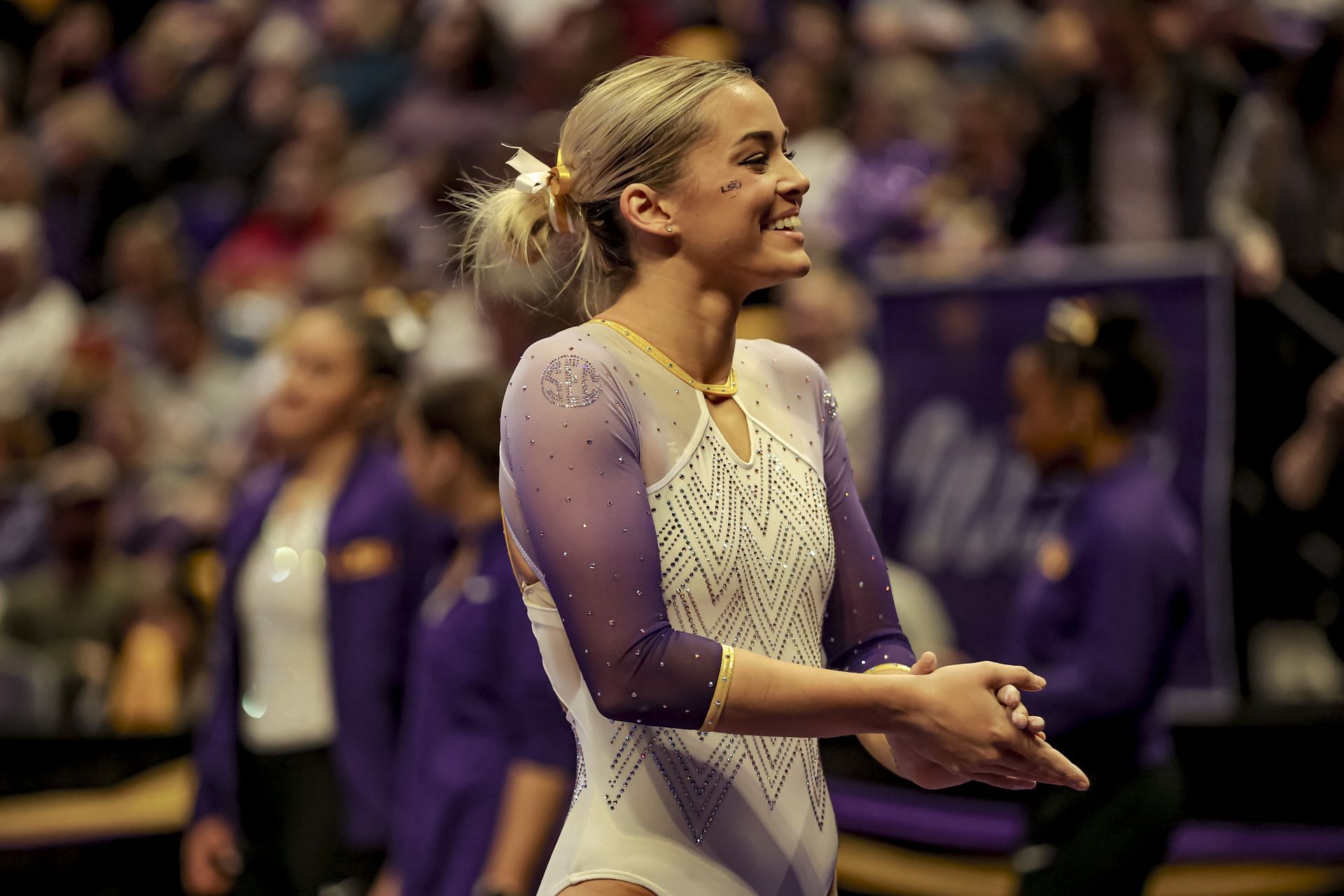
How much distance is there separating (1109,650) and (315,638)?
185 cm

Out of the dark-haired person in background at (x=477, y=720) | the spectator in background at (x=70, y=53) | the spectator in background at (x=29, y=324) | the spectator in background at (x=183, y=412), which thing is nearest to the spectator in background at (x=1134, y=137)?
the dark-haired person in background at (x=477, y=720)

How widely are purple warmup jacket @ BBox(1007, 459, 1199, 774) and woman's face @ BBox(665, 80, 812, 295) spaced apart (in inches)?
67.6

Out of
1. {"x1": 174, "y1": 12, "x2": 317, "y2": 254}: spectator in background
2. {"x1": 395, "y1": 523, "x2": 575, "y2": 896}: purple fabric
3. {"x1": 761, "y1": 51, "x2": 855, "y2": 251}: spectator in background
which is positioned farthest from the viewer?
{"x1": 174, "y1": 12, "x2": 317, "y2": 254}: spectator in background

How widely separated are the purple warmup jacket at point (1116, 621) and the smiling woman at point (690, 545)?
1449 millimetres

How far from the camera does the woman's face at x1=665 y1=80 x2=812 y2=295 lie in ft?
6.30

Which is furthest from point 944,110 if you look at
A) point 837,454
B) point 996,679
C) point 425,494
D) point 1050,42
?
point 996,679

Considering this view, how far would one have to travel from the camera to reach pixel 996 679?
1737mm

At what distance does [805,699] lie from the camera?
1738mm

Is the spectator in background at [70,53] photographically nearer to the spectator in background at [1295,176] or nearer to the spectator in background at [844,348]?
the spectator in background at [844,348]

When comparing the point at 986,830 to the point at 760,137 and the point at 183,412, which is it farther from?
the point at 183,412

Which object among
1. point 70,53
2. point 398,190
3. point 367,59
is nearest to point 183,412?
point 398,190

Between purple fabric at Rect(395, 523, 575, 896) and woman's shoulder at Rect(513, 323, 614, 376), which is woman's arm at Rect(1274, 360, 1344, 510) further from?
woman's shoulder at Rect(513, 323, 614, 376)

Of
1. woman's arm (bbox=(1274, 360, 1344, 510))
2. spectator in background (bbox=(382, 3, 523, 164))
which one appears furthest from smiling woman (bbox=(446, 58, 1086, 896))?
spectator in background (bbox=(382, 3, 523, 164))

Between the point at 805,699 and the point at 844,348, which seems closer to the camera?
the point at 805,699
